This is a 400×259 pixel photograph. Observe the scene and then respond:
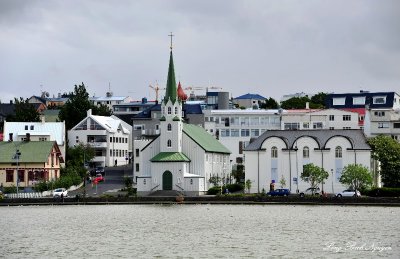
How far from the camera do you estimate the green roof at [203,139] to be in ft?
424

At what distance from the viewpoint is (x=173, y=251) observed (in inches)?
2472

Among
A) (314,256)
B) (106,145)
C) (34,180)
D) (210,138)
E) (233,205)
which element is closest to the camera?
(314,256)

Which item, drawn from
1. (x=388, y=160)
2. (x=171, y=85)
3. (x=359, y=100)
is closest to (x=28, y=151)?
(x=171, y=85)

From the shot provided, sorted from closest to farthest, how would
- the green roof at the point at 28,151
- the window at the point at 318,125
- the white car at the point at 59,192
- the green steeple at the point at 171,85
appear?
the white car at the point at 59,192 < the green steeple at the point at 171,85 < the green roof at the point at 28,151 < the window at the point at 318,125

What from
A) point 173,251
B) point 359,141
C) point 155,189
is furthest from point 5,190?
point 173,251

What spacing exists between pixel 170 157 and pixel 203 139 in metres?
11.5

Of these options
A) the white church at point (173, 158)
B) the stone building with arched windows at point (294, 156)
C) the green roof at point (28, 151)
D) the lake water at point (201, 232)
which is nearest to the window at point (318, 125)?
the white church at point (173, 158)

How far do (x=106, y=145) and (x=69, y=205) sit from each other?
50137 mm

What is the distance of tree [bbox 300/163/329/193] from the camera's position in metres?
116

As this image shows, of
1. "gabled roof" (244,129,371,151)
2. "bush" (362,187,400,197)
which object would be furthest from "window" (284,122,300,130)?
"bush" (362,187,400,197)

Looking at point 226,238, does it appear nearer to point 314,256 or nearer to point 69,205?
point 314,256

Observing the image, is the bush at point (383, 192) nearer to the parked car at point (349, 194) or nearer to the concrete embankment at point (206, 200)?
the parked car at point (349, 194)

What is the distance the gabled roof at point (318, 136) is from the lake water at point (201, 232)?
18.9m

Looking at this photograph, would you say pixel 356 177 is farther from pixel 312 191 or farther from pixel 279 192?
pixel 279 192
